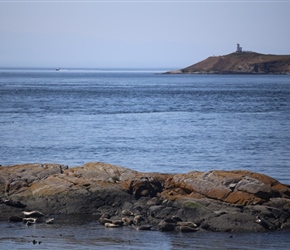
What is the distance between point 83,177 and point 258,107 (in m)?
48.7

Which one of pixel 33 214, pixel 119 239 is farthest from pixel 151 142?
pixel 119 239

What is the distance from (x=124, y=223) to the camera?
2086 cm

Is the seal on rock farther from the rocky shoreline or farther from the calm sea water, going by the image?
the calm sea water

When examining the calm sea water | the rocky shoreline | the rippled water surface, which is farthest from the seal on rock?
the calm sea water

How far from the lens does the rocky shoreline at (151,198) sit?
811 inches

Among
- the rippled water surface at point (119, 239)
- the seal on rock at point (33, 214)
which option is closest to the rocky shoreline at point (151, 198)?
the seal on rock at point (33, 214)

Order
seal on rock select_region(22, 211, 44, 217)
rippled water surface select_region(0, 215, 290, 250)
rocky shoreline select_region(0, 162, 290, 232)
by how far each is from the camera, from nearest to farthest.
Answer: rippled water surface select_region(0, 215, 290, 250), rocky shoreline select_region(0, 162, 290, 232), seal on rock select_region(22, 211, 44, 217)

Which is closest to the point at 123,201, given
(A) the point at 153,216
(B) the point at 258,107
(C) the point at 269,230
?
(A) the point at 153,216

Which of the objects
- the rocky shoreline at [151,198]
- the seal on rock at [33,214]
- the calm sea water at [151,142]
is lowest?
the calm sea water at [151,142]

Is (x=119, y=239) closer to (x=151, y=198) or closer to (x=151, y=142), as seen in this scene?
(x=151, y=198)

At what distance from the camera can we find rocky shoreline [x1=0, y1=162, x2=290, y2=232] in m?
20.6

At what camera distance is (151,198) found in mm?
22297

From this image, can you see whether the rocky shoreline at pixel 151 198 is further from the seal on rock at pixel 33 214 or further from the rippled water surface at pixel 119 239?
the rippled water surface at pixel 119 239

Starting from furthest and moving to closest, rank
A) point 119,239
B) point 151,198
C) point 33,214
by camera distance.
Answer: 1. point 151,198
2. point 33,214
3. point 119,239
